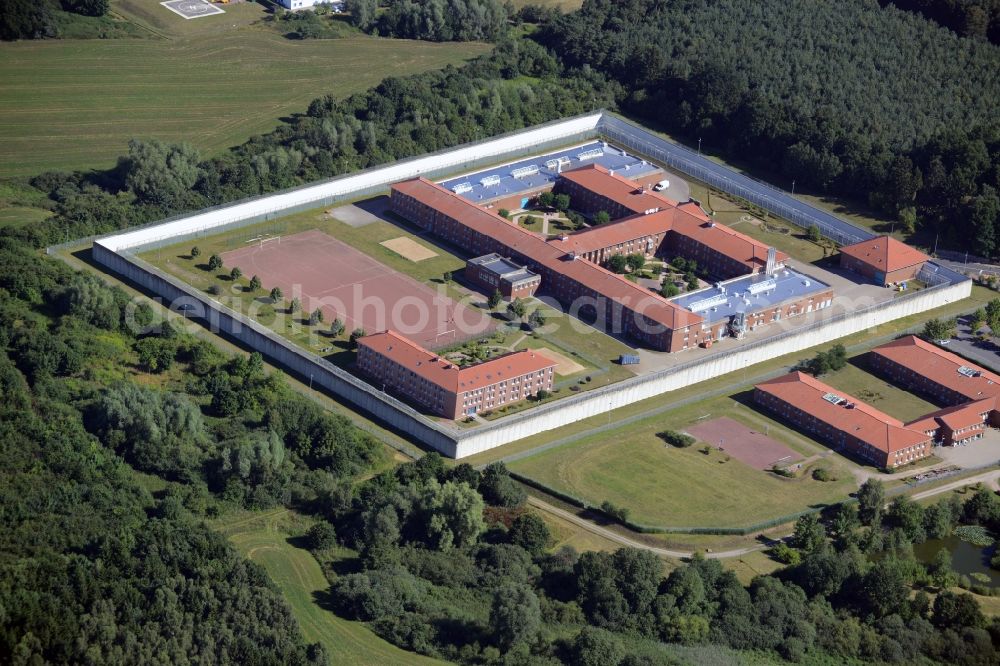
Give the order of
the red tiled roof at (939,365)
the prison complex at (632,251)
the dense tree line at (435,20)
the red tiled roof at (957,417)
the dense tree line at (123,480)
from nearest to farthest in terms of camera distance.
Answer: the dense tree line at (123,480)
the red tiled roof at (957,417)
the red tiled roof at (939,365)
the prison complex at (632,251)
the dense tree line at (435,20)

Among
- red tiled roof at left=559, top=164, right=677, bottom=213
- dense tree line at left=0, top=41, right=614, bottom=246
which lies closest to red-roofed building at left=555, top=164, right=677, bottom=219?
red tiled roof at left=559, top=164, right=677, bottom=213

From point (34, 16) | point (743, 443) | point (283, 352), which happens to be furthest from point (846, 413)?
point (34, 16)

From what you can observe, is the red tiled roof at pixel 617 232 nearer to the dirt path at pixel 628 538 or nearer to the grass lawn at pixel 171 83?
the dirt path at pixel 628 538

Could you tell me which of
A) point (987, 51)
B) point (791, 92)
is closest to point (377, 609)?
point (791, 92)

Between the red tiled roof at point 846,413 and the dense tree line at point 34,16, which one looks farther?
the dense tree line at point 34,16

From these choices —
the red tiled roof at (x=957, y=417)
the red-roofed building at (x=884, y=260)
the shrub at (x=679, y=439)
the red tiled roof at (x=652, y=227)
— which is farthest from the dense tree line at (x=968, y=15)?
the shrub at (x=679, y=439)

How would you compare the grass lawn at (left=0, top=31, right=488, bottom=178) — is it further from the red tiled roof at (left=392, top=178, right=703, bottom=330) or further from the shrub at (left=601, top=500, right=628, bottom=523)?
the shrub at (left=601, top=500, right=628, bottom=523)

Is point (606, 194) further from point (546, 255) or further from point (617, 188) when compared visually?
point (546, 255)
